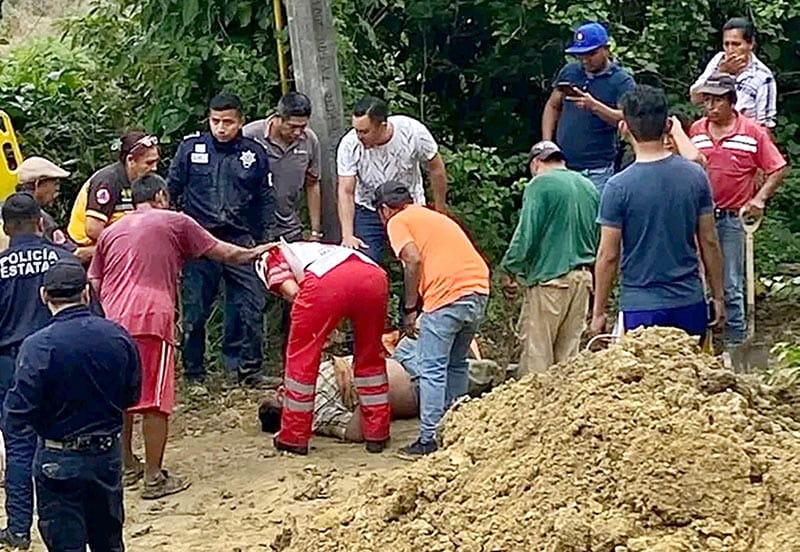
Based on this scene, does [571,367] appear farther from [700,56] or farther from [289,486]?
[700,56]

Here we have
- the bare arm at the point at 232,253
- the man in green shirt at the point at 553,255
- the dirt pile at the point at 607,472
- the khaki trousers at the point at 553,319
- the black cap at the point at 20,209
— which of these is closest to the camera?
the dirt pile at the point at 607,472

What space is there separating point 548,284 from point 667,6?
482cm

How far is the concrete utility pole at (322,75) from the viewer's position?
9.88 meters

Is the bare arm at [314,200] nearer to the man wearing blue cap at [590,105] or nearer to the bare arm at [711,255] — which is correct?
the man wearing blue cap at [590,105]

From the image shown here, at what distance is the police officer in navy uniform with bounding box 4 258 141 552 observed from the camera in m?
6.05

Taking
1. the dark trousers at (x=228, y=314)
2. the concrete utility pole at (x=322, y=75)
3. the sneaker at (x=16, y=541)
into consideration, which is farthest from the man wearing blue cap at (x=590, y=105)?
the sneaker at (x=16, y=541)

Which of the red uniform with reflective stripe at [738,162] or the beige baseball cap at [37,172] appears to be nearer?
the beige baseball cap at [37,172]

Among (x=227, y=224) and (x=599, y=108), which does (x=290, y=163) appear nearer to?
(x=227, y=224)

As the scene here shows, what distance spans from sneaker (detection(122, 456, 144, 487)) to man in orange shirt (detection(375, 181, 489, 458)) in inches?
60.4

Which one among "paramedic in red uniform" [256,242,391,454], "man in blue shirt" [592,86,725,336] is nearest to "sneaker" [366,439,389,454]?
"paramedic in red uniform" [256,242,391,454]

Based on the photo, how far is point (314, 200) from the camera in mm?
10172

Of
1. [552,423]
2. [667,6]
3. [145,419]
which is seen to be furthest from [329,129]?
[552,423]

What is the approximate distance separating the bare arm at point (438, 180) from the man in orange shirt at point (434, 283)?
1.33 meters

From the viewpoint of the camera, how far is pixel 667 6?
12.6 meters
